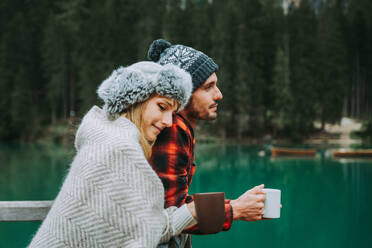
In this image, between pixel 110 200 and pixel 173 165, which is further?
pixel 173 165

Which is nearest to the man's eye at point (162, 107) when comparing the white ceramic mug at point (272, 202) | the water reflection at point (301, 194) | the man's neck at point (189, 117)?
the man's neck at point (189, 117)

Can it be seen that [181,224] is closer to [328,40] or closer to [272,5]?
[328,40]

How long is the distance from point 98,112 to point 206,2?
34489 millimetres

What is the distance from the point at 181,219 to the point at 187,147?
0.28m

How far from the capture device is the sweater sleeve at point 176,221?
1.28 metres

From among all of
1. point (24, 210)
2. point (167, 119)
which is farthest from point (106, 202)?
point (24, 210)

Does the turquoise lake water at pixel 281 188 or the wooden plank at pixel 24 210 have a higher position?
the wooden plank at pixel 24 210

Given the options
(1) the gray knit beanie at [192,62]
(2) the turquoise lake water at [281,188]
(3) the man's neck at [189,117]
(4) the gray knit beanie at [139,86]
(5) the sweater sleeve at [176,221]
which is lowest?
(2) the turquoise lake water at [281,188]

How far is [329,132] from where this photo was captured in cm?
2608

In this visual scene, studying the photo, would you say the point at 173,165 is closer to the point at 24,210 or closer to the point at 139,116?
the point at 139,116

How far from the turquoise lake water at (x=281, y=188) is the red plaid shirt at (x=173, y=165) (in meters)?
0.36

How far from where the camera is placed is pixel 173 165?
1.38m

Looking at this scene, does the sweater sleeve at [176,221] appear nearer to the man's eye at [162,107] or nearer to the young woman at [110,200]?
the young woman at [110,200]

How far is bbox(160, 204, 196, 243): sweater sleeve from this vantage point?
1.28 m
